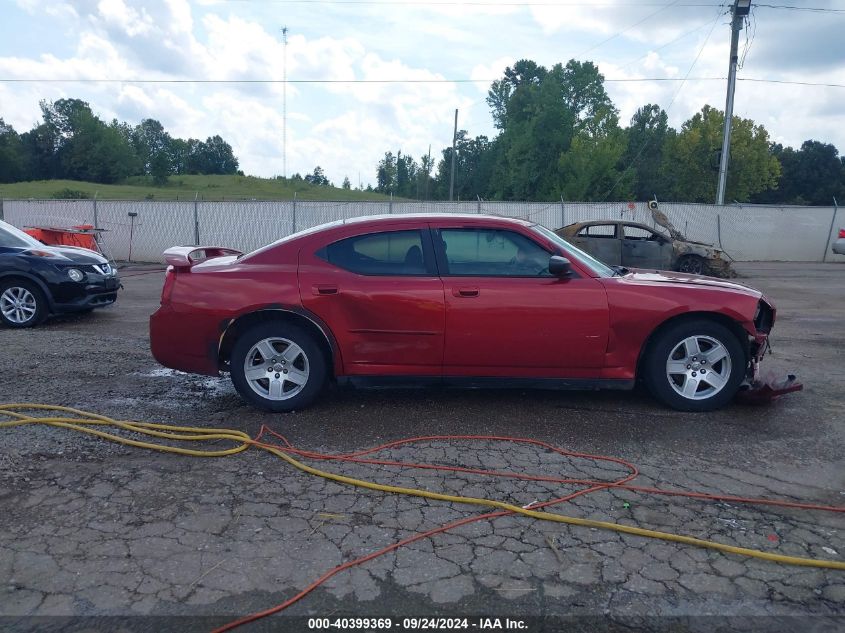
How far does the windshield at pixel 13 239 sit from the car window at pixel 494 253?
22.6ft

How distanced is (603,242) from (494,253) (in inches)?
411

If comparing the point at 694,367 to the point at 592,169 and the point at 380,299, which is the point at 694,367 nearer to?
the point at 380,299

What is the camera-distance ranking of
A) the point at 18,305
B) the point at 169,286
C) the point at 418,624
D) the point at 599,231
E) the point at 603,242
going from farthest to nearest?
the point at 599,231
the point at 603,242
the point at 18,305
the point at 169,286
the point at 418,624

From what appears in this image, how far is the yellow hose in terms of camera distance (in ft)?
10.7

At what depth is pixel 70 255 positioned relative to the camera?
9523mm

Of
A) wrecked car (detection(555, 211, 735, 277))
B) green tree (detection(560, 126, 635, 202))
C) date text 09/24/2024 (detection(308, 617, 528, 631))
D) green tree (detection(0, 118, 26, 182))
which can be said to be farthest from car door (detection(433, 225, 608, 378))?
green tree (detection(0, 118, 26, 182))

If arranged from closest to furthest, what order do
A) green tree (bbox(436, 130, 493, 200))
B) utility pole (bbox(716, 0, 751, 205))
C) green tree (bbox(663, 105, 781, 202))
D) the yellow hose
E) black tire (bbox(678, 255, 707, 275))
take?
the yellow hose < black tire (bbox(678, 255, 707, 275)) < utility pole (bbox(716, 0, 751, 205)) < green tree (bbox(663, 105, 781, 202)) < green tree (bbox(436, 130, 493, 200))

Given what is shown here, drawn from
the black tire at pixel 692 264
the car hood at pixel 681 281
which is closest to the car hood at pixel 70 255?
the car hood at pixel 681 281

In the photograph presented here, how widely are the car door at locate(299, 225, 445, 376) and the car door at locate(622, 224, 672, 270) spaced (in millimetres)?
10691

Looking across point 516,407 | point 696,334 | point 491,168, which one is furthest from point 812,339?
point 491,168

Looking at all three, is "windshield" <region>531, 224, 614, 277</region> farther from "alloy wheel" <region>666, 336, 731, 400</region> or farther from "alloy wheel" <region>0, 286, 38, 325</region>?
"alloy wheel" <region>0, 286, 38, 325</region>

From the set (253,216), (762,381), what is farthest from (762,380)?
(253,216)

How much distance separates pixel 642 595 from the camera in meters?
2.91

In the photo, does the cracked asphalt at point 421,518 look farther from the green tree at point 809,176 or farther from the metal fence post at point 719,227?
the green tree at point 809,176
